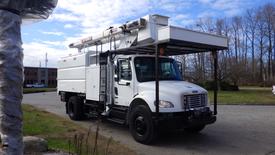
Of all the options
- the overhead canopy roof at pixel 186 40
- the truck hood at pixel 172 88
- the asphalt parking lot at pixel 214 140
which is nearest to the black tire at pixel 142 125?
the asphalt parking lot at pixel 214 140

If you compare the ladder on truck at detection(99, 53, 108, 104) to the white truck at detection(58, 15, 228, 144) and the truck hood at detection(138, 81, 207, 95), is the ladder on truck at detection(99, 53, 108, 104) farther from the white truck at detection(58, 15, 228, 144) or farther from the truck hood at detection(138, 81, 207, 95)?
the truck hood at detection(138, 81, 207, 95)

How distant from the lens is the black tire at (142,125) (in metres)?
9.02

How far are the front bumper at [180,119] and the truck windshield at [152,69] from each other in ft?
5.67

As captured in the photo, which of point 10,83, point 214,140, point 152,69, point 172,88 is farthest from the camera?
point 152,69

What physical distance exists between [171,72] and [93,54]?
3395mm

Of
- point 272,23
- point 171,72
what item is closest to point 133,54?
point 171,72

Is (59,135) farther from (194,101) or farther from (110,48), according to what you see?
(110,48)

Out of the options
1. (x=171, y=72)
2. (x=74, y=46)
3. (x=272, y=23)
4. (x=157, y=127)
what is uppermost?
(x=272, y=23)

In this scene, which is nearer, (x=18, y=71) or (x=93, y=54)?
(x=18, y=71)

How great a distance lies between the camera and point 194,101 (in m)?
9.45

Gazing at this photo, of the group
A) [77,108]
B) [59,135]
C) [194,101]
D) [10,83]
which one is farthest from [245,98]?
[10,83]

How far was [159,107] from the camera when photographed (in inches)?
355

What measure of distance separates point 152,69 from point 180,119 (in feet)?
7.40

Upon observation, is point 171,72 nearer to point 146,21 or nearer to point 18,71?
point 146,21
